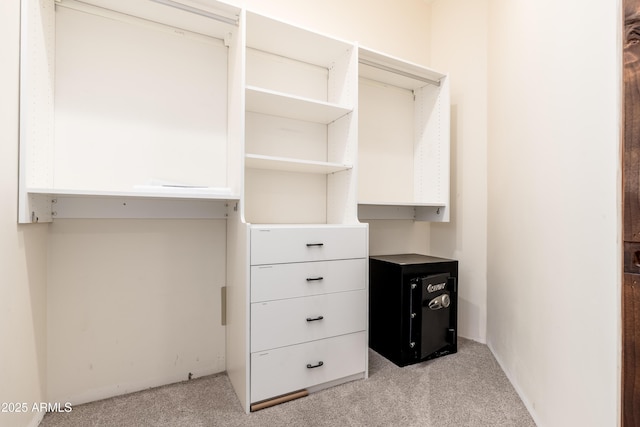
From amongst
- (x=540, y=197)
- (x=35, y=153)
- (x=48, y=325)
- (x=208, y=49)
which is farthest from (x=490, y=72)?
(x=48, y=325)

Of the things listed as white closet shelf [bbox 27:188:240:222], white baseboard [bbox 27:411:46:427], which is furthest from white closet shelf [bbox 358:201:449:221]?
white baseboard [bbox 27:411:46:427]

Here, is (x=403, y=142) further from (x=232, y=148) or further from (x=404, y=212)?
(x=232, y=148)

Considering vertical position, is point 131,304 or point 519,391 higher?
point 131,304

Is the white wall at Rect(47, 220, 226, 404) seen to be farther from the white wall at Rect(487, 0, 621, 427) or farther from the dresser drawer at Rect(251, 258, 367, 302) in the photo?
the white wall at Rect(487, 0, 621, 427)

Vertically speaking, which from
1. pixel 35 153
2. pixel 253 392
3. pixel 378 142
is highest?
pixel 378 142

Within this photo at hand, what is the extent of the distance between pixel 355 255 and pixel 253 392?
2.58ft

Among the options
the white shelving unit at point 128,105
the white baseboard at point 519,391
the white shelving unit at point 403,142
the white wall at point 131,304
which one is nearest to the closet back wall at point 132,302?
the white wall at point 131,304

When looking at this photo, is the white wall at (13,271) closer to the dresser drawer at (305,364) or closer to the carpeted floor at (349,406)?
the carpeted floor at (349,406)

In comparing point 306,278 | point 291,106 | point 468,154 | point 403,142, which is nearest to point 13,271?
point 306,278

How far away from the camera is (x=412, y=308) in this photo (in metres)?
1.76

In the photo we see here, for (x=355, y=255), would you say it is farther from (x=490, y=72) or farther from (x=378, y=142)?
(x=490, y=72)

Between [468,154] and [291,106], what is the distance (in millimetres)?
1335

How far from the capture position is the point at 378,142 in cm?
228

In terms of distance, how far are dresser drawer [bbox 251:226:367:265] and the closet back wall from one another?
1.46 feet
